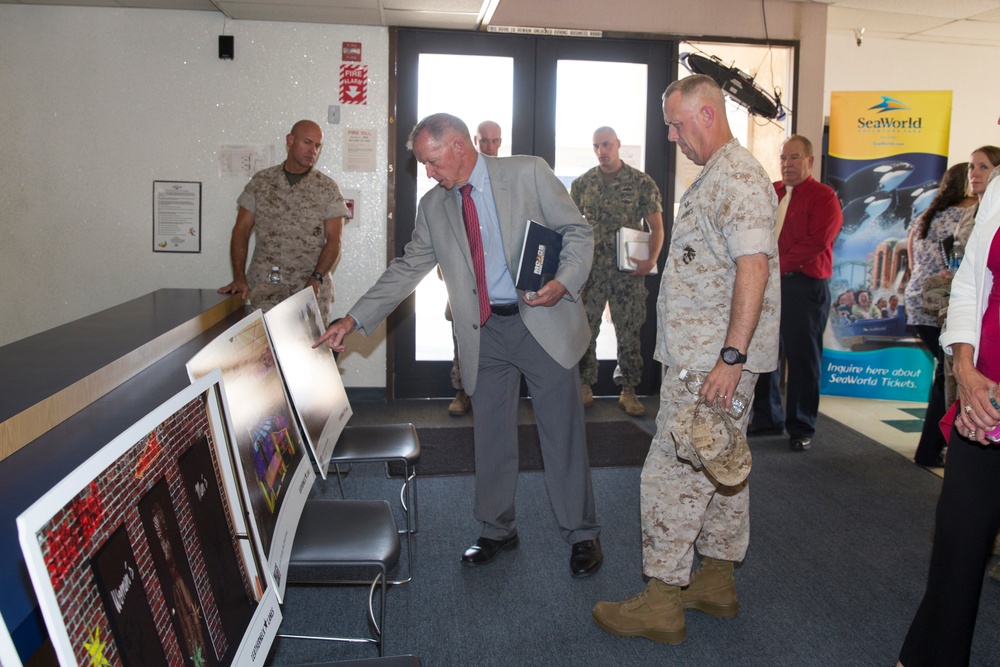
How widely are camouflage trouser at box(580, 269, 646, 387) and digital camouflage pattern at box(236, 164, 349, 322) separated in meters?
1.74

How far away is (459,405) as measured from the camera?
208 inches

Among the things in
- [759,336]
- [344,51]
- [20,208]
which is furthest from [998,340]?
[20,208]

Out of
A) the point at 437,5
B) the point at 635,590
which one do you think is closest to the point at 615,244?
the point at 437,5

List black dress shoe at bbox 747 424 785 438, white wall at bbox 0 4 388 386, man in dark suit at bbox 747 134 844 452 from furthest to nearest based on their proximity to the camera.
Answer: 1. white wall at bbox 0 4 388 386
2. black dress shoe at bbox 747 424 785 438
3. man in dark suit at bbox 747 134 844 452

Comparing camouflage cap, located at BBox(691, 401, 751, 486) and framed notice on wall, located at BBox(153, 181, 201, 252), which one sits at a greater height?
framed notice on wall, located at BBox(153, 181, 201, 252)

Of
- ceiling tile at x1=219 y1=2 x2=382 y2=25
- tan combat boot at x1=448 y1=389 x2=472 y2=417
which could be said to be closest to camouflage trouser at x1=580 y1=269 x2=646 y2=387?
tan combat boot at x1=448 y1=389 x2=472 y2=417

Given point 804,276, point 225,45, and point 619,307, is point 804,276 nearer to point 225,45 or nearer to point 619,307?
point 619,307

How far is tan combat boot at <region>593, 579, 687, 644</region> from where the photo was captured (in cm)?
246

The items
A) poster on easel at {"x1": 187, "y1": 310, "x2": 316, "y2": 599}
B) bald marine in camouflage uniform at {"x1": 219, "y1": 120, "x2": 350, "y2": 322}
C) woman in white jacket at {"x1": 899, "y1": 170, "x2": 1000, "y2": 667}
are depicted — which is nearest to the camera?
poster on easel at {"x1": 187, "y1": 310, "x2": 316, "y2": 599}

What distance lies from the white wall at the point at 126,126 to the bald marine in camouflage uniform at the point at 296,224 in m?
0.98

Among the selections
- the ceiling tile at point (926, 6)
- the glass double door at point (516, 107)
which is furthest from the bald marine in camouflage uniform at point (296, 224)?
the ceiling tile at point (926, 6)

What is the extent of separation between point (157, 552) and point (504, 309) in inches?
78.2

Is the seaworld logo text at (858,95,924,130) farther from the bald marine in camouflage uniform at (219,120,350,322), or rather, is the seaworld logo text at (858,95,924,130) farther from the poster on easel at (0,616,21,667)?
the poster on easel at (0,616,21,667)

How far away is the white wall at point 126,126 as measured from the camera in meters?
5.16
